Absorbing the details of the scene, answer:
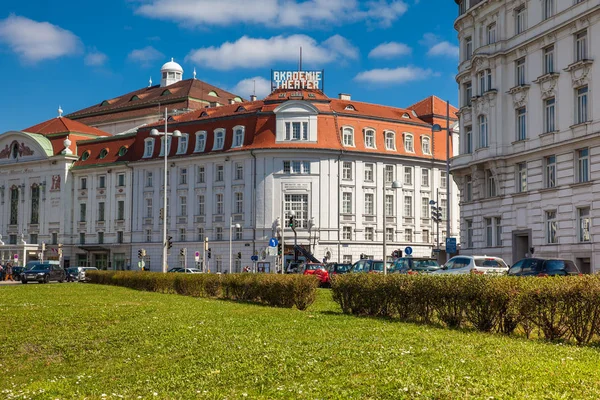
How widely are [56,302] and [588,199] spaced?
26.1 m

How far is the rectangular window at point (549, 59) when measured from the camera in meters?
43.6

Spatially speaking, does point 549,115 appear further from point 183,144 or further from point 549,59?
point 183,144

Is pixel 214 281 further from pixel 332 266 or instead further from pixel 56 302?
pixel 332 266

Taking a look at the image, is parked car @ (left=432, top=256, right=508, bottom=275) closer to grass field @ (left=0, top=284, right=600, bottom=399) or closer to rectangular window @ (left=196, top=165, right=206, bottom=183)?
grass field @ (left=0, top=284, right=600, bottom=399)

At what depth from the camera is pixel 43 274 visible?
188 feet

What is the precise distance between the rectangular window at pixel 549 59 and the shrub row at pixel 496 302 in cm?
2668

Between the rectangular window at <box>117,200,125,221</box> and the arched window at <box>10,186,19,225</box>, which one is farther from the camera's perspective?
the arched window at <box>10,186,19,225</box>

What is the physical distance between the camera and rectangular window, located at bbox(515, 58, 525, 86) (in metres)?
46.3

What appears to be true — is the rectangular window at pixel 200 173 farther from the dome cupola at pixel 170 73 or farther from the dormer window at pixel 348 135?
the dome cupola at pixel 170 73

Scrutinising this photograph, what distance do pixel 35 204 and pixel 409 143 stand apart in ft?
155

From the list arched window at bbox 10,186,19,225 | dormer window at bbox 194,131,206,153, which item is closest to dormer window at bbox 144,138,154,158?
dormer window at bbox 194,131,206,153

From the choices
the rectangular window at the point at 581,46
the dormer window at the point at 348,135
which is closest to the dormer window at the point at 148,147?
the dormer window at the point at 348,135

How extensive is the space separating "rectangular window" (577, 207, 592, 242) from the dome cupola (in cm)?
7917

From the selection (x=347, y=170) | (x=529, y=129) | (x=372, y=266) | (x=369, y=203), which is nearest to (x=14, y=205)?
(x=347, y=170)
